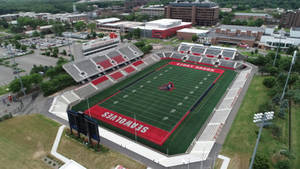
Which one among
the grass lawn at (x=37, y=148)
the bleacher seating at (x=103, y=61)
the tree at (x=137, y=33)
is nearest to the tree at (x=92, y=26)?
the tree at (x=137, y=33)

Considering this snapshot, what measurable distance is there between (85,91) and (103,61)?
56.3 ft

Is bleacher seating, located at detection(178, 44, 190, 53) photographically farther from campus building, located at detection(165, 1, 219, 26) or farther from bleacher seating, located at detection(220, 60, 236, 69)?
campus building, located at detection(165, 1, 219, 26)

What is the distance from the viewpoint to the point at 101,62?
2734 inches

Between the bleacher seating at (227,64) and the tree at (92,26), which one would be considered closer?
the bleacher seating at (227,64)

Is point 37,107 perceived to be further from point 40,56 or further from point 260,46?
point 260,46

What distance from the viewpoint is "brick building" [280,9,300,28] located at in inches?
5007

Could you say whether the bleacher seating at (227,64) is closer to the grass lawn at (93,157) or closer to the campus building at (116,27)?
the grass lawn at (93,157)

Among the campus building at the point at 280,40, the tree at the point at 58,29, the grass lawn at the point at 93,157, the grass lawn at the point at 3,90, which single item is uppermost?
the tree at the point at 58,29

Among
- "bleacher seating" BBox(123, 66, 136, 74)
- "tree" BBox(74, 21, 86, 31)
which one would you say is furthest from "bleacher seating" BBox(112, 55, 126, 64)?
"tree" BBox(74, 21, 86, 31)

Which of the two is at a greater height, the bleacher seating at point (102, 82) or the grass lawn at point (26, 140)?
the bleacher seating at point (102, 82)

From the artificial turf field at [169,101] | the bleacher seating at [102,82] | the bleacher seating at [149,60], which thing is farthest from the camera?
the bleacher seating at [149,60]

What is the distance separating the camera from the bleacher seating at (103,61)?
6862 centimetres

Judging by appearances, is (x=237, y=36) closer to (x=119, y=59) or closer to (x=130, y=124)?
(x=119, y=59)

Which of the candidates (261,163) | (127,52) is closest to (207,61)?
(127,52)
